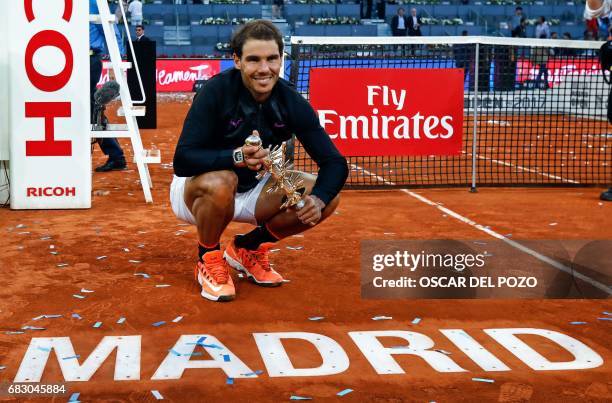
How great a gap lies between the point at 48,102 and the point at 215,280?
327 centimetres

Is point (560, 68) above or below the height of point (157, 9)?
below

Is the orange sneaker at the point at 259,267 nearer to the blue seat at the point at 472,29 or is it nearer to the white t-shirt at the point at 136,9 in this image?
the white t-shirt at the point at 136,9

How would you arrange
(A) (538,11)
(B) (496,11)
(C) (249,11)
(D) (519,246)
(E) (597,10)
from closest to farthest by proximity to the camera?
(D) (519,246) → (E) (597,10) → (C) (249,11) → (B) (496,11) → (A) (538,11)

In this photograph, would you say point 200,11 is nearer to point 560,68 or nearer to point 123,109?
point 560,68

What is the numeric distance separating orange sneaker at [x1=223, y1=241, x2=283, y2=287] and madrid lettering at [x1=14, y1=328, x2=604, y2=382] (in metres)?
0.98

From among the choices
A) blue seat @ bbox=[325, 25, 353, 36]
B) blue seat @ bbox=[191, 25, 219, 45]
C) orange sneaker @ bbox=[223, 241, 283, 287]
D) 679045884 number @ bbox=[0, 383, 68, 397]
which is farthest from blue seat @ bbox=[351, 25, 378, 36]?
679045884 number @ bbox=[0, 383, 68, 397]

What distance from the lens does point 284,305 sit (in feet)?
15.5

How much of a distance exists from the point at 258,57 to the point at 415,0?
28.7m

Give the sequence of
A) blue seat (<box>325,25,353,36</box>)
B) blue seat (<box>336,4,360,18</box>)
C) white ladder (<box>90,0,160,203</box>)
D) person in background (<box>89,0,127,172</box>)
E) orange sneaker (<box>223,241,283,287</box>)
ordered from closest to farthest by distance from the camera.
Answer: orange sneaker (<box>223,241,283,287</box>)
white ladder (<box>90,0,160,203</box>)
person in background (<box>89,0,127,172</box>)
blue seat (<box>325,25,353,36</box>)
blue seat (<box>336,4,360,18</box>)

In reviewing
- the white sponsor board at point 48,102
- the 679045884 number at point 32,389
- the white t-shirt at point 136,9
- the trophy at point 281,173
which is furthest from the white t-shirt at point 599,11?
the white t-shirt at point 136,9

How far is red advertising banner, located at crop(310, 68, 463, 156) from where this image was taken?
28.2 feet

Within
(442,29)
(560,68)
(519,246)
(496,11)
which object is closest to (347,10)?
(442,29)

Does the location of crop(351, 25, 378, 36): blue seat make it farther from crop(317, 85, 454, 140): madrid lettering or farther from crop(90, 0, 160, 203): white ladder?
crop(90, 0, 160, 203): white ladder

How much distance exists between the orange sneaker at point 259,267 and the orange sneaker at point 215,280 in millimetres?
274
